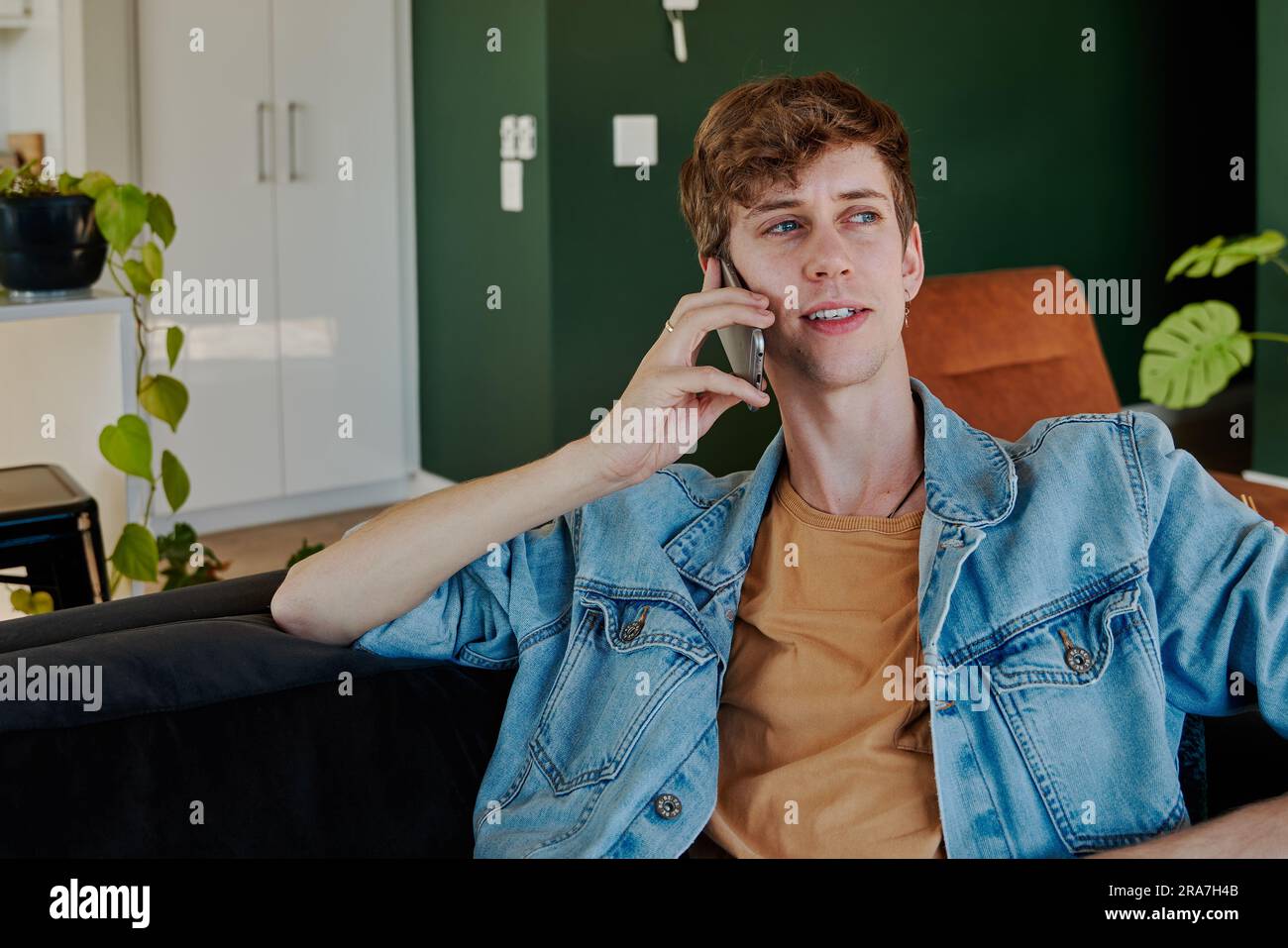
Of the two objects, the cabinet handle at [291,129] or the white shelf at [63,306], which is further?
the cabinet handle at [291,129]

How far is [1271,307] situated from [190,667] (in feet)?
13.3

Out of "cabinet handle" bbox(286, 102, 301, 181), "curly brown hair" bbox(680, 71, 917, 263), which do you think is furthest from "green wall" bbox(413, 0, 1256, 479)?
"curly brown hair" bbox(680, 71, 917, 263)

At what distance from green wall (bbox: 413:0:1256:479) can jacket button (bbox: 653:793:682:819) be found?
2.69 metres

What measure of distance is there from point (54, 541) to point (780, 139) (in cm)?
144

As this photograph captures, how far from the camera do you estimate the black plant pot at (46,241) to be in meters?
2.65

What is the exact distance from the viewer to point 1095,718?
1293 mm

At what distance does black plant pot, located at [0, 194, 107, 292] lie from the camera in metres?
2.65

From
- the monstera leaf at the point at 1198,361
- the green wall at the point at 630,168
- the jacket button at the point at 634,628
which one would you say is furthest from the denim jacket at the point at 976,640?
the monstera leaf at the point at 1198,361

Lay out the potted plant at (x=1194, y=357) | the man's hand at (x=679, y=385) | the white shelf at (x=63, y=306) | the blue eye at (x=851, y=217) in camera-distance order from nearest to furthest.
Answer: the man's hand at (x=679, y=385) < the blue eye at (x=851, y=217) < the white shelf at (x=63, y=306) < the potted plant at (x=1194, y=357)

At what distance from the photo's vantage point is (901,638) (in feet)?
4.58

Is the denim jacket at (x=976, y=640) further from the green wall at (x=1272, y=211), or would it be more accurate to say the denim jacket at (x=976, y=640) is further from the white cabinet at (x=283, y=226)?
the green wall at (x=1272, y=211)

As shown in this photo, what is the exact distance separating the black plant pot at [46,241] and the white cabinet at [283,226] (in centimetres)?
143
